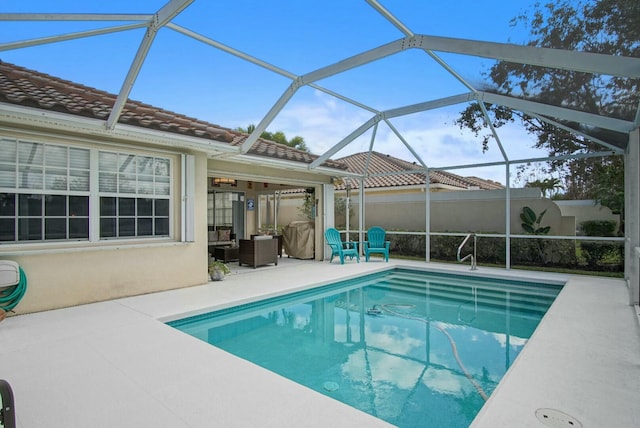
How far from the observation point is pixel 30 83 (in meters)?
6.03

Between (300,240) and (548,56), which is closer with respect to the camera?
(548,56)

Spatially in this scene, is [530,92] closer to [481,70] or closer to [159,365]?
[481,70]

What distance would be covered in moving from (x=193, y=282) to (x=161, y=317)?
2535 mm

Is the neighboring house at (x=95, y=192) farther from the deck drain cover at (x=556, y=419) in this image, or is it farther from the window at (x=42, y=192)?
the deck drain cover at (x=556, y=419)

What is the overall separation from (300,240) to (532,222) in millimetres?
7979

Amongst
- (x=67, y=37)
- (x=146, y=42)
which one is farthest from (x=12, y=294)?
(x=146, y=42)

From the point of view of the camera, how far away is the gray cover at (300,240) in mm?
13008

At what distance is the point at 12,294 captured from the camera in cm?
538

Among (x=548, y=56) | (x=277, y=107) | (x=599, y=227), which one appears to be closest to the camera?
(x=548, y=56)

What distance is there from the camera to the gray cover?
42.7ft

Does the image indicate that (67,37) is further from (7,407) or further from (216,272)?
(216,272)

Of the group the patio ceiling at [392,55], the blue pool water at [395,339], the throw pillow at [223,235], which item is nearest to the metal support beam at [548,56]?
the patio ceiling at [392,55]

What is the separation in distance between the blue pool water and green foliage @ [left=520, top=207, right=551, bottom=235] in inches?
134

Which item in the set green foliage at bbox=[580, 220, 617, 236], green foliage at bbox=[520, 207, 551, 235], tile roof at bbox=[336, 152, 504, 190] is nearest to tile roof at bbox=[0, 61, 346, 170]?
tile roof at bbox=[336, 152, 504, 190]
